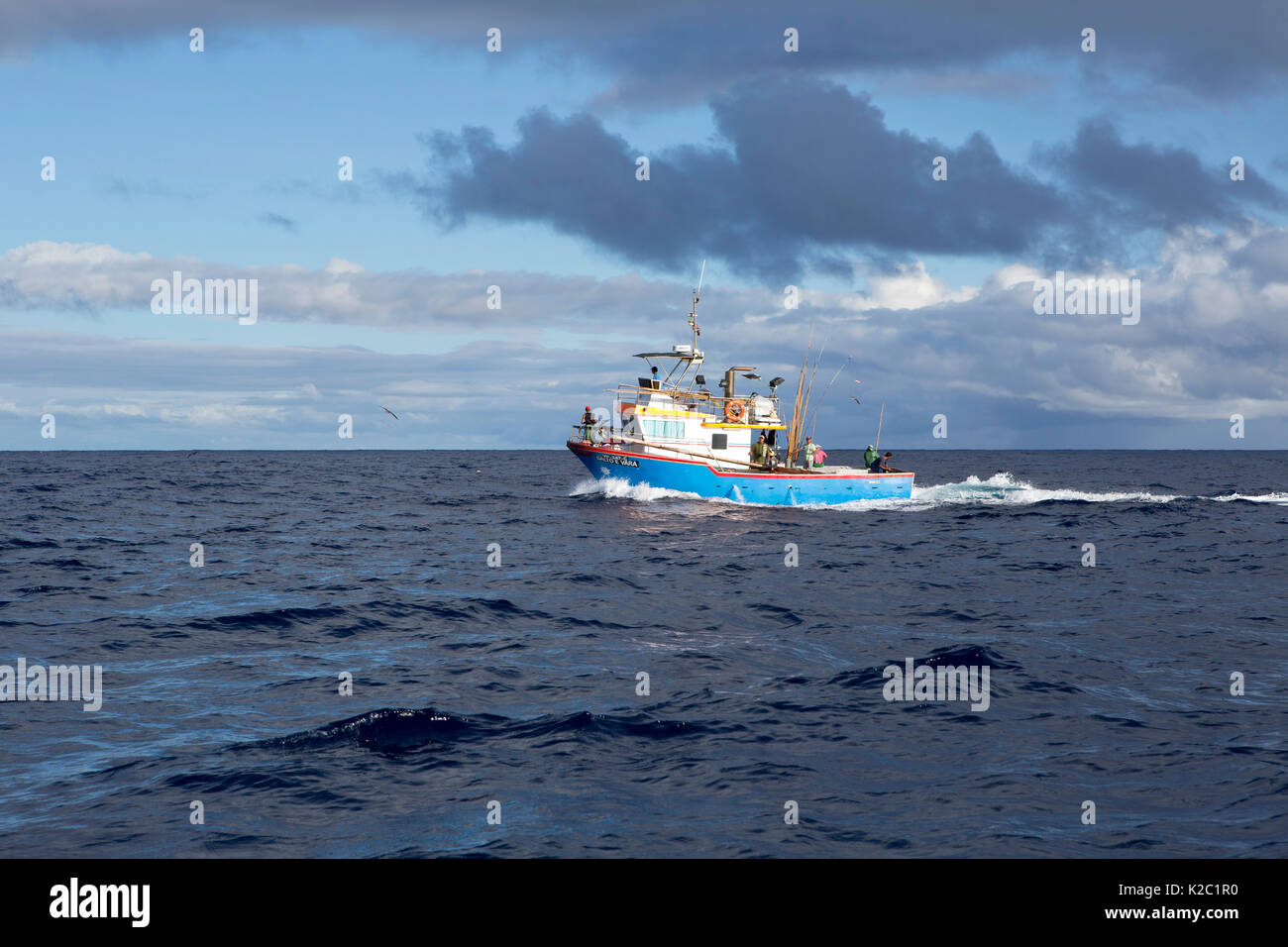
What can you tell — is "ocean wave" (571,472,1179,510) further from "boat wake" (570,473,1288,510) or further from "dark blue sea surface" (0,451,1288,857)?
"dark blue sea surface" (0,451,1288,857)

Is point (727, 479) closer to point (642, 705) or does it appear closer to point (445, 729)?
point (642, 705)

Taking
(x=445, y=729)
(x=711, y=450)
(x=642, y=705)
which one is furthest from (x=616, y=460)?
(x=445, y=729)

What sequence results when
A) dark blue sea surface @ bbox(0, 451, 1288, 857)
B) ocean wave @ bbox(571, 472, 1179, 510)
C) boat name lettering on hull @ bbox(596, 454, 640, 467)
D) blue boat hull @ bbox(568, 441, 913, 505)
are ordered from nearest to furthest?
1. dark blue sea surface @ bbox(0, 451, 1288, 857)
2. blue boat hull @ bbox(568, 441, 913, 505)
3. ocean wave @ bbox(571, 472, 1179, 510)
4. boat name lettering on hull @ bbox(596, 454, 640, 467)

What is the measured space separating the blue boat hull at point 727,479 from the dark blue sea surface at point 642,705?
14311 millimetres

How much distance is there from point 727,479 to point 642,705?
3304 centimetres

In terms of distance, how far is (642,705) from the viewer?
12.9 metres

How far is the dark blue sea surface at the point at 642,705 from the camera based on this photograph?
8797 millimetres

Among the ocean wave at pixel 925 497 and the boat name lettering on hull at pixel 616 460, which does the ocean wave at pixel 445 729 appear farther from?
the boat name lettering on hull at pixel 616 460

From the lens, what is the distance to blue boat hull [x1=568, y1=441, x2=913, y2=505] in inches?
1784

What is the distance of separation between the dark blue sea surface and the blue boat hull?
14311 mm

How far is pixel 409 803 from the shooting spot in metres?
9.31

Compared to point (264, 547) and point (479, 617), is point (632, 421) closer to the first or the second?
point (264, 547)

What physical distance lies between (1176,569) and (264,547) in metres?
29.2

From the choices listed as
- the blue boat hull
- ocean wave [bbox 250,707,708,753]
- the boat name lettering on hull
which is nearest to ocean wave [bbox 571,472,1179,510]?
the blue boat hull
